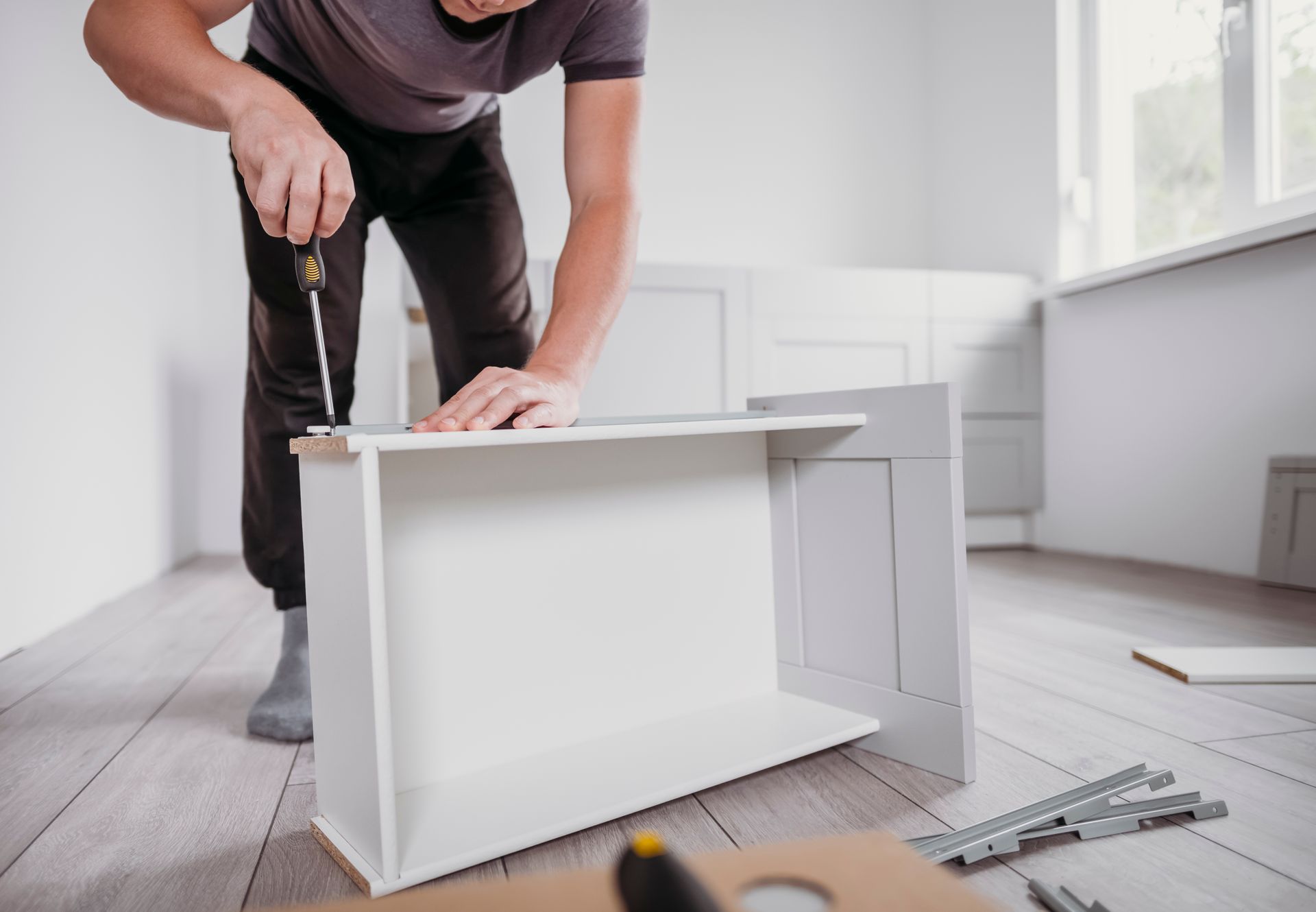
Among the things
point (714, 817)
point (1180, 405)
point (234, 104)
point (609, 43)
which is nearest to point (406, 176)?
point (609, 43)

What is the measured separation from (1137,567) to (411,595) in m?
2.19

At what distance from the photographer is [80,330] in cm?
189

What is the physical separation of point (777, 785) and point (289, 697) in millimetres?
663

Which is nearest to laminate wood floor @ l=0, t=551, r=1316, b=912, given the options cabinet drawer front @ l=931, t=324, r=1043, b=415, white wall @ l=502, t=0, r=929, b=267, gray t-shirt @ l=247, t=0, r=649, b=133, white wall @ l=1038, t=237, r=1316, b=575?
white wall @ l=1038, t=237, r=1316, b=575

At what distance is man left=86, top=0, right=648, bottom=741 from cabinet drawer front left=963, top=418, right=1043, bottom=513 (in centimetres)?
184

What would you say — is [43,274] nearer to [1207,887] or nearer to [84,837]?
[84,837]

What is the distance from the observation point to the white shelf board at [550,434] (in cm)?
66

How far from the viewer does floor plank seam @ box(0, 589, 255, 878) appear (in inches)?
31.8

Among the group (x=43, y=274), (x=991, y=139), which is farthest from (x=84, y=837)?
(x=991, y=139)

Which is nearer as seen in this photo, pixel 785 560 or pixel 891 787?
pixel 891 787

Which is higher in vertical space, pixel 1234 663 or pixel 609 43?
pixel 609 43

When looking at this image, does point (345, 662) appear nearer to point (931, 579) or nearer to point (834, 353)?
point (931, 579)

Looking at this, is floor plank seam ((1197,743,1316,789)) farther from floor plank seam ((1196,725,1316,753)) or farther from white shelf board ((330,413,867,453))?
white shelf board ((330,413,867,453))

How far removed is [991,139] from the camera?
3.02m
